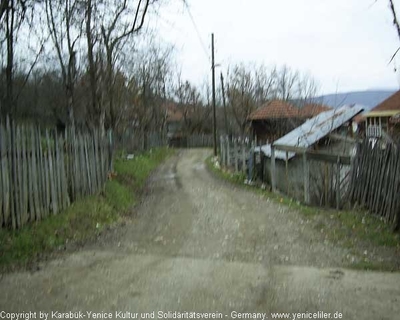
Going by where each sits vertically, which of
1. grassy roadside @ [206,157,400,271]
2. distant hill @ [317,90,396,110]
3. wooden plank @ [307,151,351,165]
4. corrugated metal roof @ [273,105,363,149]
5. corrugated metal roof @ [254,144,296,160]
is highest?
distant hill @ [317,90,396,110]

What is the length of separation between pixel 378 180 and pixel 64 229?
6159 mm

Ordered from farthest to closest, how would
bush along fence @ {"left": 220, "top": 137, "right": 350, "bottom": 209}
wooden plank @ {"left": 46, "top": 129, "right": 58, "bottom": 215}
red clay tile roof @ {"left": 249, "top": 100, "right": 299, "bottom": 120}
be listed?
red clay tile roof @ {"left": 249, "top": 100, "right": 299, "bottom": 120}, bush along fence @ {"left": 220, "top": 137, "right": 350, "bottom": 209}, wooden plank @ {"left": 46, "top": 129, "right": 58, "bottom": 215}

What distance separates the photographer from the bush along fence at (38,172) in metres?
7.16

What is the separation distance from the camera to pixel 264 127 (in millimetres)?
40125

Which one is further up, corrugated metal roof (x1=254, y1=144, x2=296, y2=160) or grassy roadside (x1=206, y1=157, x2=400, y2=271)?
corrugated metal roof (x1=254, y1=144, x2=296, y2=160)

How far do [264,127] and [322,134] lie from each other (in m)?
24.9

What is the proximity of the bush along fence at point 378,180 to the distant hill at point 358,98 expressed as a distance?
221 inches

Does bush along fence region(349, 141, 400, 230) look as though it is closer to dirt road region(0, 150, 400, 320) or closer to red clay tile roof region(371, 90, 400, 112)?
dirt road region(0, 150, 400, 320)

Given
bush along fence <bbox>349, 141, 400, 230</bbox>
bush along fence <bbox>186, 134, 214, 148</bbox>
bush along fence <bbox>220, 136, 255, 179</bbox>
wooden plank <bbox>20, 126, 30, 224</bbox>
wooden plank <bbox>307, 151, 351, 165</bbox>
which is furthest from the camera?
bush along fence <bbox>186, 134, 214, 148</bbox>

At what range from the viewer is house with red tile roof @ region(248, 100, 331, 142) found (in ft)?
101

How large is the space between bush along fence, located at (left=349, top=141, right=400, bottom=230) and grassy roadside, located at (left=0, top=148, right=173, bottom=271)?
5.44 meters

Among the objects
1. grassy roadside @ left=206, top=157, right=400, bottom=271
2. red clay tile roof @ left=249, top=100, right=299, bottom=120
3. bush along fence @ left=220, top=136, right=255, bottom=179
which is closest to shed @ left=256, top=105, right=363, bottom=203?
bush along fence @ left=220, top=136, right=255, bottom=179

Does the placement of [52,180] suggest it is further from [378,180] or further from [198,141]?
[198,141]

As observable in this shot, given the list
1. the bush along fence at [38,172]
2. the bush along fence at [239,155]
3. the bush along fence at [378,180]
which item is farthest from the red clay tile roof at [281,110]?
the bush along fence at [38,172]
